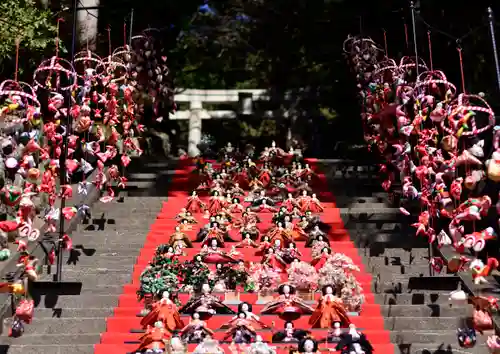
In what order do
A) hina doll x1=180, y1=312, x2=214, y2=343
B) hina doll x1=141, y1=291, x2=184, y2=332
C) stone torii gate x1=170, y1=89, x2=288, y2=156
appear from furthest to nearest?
stone torii gate x1=170, y1=89, x2=288, y2=156 → hina doll x1=141, y1=291, x2=184, y2=332 → hina doll x1=180, y1=312, x2=214, y2=343

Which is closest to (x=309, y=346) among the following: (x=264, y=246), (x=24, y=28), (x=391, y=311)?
(x=391, y=311)

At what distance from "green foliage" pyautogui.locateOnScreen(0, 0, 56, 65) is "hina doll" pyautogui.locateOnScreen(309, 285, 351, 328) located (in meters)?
8.94

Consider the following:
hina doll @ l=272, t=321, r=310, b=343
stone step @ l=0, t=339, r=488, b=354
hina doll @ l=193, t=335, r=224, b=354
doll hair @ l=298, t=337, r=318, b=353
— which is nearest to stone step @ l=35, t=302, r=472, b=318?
stone step @ l=0, t=339, r=488, b=354

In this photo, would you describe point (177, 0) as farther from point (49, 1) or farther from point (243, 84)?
point (243, 84)

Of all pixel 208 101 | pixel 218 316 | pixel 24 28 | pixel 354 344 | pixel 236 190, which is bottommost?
pixel 218 316

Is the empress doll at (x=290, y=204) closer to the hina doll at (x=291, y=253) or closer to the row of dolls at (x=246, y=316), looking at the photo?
the hina doll at (x=291, y=253)

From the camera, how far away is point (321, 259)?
42.7ft

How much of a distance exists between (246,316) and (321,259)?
275 cm

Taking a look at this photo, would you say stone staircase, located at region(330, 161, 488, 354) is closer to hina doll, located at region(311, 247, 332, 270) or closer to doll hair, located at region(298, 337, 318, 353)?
hina doll, located at region(311, 247, 332, 270)

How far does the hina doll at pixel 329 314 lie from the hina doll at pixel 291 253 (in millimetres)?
2261

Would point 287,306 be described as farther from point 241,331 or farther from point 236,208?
point 236,208

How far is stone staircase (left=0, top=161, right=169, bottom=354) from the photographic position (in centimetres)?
1072

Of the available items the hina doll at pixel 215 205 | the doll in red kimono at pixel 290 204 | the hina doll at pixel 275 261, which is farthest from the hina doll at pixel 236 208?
the hina doll at pixel 275 261

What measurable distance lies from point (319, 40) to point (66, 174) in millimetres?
15497
